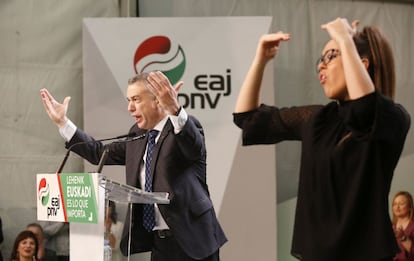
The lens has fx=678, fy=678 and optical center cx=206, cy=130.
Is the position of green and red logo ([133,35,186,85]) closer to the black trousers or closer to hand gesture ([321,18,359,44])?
the black trousers

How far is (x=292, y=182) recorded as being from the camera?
631 centimetres

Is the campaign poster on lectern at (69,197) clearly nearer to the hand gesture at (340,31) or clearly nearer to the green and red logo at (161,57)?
the hand gesture at (340,31)

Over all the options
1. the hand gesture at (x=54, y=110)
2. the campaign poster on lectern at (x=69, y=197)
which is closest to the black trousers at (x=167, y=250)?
the campaign poster on lectern at (x=69, y=197)

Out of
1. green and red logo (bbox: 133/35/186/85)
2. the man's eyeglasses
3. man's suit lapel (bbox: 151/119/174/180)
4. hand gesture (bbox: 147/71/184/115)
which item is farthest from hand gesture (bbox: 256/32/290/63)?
green and red logo (bbox: 133/35/186/85)

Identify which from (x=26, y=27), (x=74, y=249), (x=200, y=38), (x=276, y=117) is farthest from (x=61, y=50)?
(x=276, y=117)

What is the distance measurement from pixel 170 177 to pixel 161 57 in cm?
283

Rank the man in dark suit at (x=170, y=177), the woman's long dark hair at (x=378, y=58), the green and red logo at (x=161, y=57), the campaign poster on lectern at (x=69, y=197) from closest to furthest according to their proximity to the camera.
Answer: the woman's long dark hair at (x=378, y=58)
the campaign poster on lectern at (x=69, y=197)
the man in dark suit at (x=170, y=177)
the green and red logo at (x=161, y=57)

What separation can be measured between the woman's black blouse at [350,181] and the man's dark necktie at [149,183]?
3.46ft

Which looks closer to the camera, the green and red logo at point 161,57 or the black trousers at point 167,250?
the black trousers at point 167,250

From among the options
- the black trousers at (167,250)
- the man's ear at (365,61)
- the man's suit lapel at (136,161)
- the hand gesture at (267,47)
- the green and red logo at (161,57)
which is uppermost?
the green and red logo at (161,57)

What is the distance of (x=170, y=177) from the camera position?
3256mm

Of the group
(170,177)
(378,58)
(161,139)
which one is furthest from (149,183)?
(378,58)

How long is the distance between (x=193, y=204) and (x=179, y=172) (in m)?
0.17

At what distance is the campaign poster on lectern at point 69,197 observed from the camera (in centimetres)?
258
